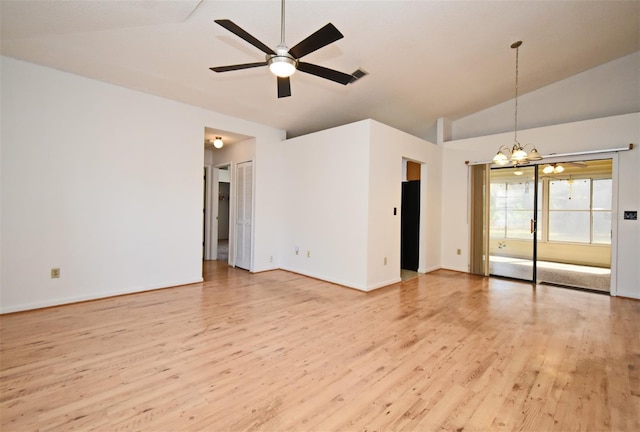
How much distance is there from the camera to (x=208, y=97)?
14.9ft

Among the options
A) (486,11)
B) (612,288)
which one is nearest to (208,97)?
(486,11)

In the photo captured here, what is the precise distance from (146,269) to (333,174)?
10.8 feet

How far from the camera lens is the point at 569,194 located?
7.56 m

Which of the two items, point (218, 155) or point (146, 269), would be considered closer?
point (146, 269)

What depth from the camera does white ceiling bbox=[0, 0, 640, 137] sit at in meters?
→ 2.92

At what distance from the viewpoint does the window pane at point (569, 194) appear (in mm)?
7324

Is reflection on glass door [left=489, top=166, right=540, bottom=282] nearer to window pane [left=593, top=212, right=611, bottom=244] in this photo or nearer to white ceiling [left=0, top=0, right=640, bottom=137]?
window pane [left=593, top=212, right=611, bottom=244]

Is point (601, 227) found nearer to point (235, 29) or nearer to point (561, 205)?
point (561, 205)

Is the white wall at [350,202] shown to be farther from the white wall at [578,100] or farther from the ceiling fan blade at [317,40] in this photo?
the ceiling fan blade at [317,40]

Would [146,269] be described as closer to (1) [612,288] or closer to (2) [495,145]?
(2) [495,145]

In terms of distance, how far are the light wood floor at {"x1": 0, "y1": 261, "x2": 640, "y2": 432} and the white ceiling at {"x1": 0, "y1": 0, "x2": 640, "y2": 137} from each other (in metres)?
3.03

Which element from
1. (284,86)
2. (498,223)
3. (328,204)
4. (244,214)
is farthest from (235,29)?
(498,223)

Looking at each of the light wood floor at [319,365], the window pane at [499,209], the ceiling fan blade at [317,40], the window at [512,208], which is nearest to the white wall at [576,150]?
the light wood floor at [319,365]

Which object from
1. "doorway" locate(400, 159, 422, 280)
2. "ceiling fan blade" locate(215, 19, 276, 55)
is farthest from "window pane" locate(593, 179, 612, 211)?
"ceiling fan blade" locate(215, 19, 276, 55)
